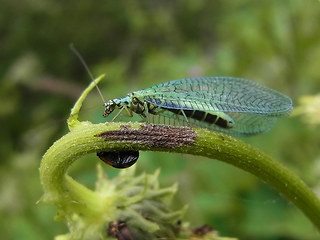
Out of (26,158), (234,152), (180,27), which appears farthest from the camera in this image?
(180,27)

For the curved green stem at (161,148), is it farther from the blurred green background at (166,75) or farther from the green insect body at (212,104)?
the green insect body at (212,104)

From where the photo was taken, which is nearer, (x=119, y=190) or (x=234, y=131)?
(x=119, y=190)

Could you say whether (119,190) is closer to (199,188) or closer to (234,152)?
(234,152)

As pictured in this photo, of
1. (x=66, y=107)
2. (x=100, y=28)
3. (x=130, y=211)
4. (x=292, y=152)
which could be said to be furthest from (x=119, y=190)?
(x=100, y=28)

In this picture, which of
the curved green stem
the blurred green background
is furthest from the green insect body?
the curved green stem

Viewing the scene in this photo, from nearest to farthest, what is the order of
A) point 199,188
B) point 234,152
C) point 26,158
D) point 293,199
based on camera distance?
point 234,152
point 293,199
point 199,188
point 26,158

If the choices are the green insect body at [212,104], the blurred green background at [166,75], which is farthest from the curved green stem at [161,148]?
the green insect body at [212,104]
